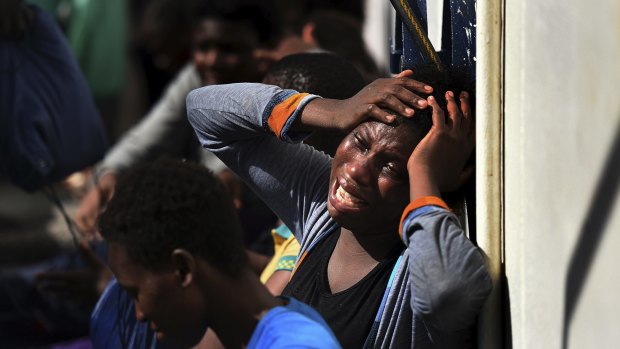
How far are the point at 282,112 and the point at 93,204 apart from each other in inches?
79.7

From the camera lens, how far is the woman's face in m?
2.42

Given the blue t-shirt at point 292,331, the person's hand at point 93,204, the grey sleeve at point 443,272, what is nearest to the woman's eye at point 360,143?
the grey sleeve at point 443,272

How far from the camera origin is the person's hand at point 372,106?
7.81ft

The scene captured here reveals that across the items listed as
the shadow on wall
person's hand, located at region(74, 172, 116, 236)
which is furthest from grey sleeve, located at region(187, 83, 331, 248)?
person's hand, located at region(74, 172, 116, 236)

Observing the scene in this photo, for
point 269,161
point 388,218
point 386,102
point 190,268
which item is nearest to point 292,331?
point 190,268

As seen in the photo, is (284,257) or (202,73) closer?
(284,257)

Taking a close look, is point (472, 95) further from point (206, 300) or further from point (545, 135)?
point (206, 300)

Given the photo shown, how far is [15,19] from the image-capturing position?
4.09 metres

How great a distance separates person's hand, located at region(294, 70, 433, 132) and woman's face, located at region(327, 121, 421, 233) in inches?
1.3

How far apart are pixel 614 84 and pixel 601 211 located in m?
0.22

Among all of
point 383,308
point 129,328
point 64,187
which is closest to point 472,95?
point 383,308

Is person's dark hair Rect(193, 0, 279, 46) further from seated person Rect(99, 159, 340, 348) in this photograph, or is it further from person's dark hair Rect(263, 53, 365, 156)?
seated person Rect(99, 159, 340, 348)

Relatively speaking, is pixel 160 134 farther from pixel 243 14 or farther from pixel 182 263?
pixel 182 263

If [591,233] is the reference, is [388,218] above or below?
below
